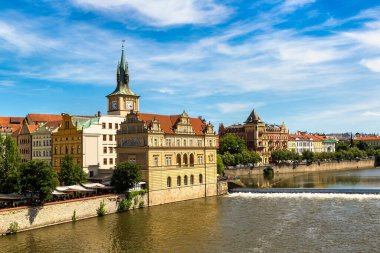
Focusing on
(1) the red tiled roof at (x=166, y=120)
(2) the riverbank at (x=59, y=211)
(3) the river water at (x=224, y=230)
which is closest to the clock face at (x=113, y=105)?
(1) the red tiled roof at (x=166, y=120)

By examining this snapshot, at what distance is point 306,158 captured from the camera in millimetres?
154125

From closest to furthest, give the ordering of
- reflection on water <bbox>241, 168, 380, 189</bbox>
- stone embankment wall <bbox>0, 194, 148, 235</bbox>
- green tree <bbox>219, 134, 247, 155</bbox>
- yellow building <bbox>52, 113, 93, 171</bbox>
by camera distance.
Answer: stone embankment wall <bbox>0, 194, 148, 235</bbox> → yellow building <bbox>52, 113, 93, 171</bbox> → reflection on water <bbox>241, 168, 380, 189</bbox> → green tree <bbox>219, 134, 247, 155</bbox>

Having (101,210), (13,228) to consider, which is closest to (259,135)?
(101,210)

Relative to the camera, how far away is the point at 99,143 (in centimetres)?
8062

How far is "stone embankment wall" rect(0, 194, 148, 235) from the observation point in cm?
4772

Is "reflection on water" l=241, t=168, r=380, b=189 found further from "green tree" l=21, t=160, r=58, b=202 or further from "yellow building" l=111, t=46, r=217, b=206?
"green tree" l=21, t=160, r=58, b=202

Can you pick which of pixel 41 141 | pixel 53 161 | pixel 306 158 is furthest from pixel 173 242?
pixel 306 158

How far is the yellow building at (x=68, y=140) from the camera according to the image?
79125 mm

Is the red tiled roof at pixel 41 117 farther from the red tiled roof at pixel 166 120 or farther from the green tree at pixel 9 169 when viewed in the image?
the green tree at pixel 9 169

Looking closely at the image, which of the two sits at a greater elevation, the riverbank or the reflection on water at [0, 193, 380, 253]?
the riverbank

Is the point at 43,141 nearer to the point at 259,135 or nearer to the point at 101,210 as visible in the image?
the point at 101,210

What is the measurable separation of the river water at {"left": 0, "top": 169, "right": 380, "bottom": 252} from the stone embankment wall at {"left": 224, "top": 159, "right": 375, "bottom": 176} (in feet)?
211

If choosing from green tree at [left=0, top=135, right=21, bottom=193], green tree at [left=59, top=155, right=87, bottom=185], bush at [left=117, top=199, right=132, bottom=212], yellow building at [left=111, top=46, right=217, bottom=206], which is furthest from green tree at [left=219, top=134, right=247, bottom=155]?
green tree at [left=0, top=135, right=21, bottom=193]

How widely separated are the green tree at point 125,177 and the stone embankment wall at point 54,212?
1.49m
